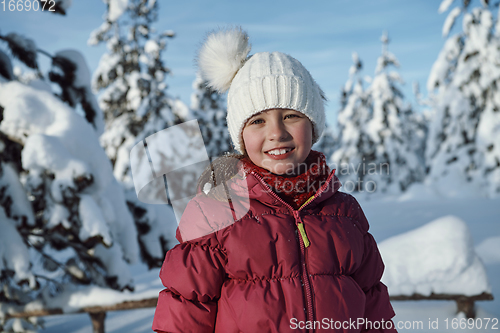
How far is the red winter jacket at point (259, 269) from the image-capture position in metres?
1.51

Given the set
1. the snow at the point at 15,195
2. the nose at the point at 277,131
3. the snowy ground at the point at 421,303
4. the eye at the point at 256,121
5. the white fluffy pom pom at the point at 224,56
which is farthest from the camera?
the snowy ground at the point at 421,303

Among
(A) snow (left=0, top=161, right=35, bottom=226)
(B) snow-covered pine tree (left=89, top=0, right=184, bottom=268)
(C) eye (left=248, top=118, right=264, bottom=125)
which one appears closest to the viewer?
(C) eye (left=248, top=118, right=264, bottom=125)

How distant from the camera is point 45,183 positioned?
13.6ft

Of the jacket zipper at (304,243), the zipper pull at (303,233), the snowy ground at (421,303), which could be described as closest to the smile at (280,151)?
the jacket zipper at (304,243)

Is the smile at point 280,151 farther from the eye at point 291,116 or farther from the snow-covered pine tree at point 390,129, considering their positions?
the snow-covered pine tree at point 390,129

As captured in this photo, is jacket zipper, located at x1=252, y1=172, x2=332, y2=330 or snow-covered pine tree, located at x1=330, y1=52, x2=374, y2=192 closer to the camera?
jacket zipper, located at x1=252, y1=172, x2=332, y2=330

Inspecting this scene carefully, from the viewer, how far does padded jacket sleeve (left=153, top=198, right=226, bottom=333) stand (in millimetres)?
1547

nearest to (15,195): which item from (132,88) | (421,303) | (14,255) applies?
(14,255)

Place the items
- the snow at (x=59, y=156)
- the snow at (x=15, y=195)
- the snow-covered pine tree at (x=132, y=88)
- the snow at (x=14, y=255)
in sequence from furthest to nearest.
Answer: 1. the snow-covered pine tree at (x=132, y=88)
2. the snow at (x=15, y=195)
3. the snow at (x=14, y=255)
4. the snow at (x=59, y=156)

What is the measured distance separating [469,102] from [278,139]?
17.5 m

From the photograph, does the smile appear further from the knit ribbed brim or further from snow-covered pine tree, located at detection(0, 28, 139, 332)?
snow-covered pine tree, located at detection(0, 28, 139, 332)

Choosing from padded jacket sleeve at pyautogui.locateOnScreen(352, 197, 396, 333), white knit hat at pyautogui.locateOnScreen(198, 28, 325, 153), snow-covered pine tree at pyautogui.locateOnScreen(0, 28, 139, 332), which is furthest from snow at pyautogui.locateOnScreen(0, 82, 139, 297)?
padded jacket sleeve at pyautogui.locateOnScreen(352, 197, 396, 333)

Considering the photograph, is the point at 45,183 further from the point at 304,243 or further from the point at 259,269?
the point at 304,243

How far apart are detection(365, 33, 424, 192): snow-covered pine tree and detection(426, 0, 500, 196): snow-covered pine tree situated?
7.68 metres
